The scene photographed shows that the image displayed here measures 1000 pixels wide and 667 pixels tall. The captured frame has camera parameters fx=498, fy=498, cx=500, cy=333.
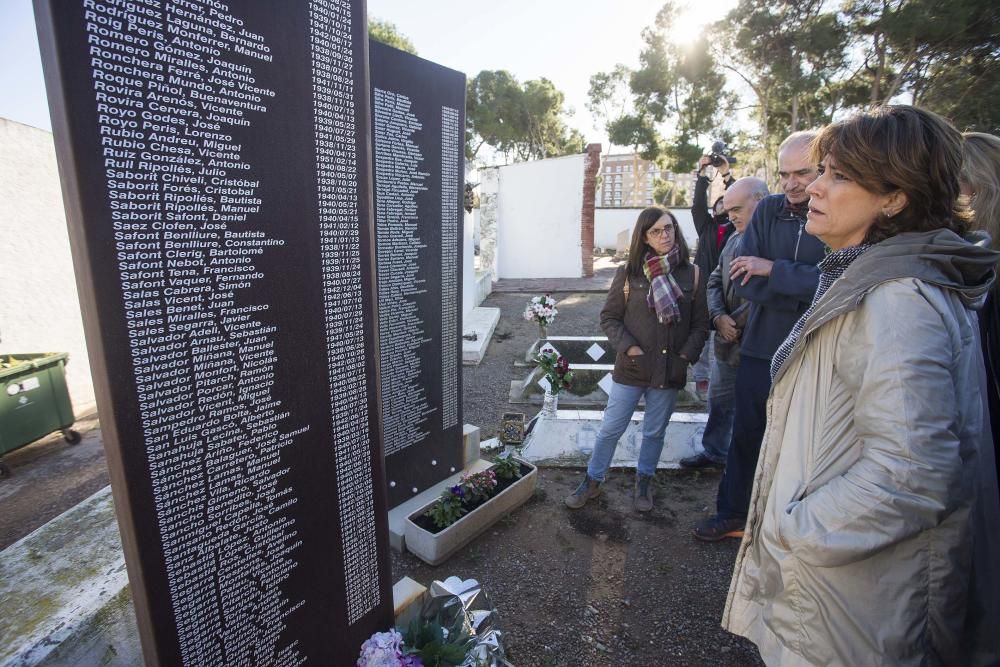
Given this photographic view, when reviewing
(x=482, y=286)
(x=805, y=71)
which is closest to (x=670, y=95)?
(x=805, y=71)

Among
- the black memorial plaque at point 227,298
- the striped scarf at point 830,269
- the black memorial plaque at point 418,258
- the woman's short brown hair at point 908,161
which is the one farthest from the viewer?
the black memorial plaque at point 418,258

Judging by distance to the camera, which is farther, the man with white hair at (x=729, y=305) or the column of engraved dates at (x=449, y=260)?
the column of engraved dates at (x=449, y=260)

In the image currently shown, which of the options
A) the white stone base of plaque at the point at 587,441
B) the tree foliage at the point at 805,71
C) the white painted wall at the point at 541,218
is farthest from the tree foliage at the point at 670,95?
the white stone base of plaque at the point at 587,441

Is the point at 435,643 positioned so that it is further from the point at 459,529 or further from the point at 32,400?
the point at 32,400

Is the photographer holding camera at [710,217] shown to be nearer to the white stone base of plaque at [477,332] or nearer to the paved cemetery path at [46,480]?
the white stone base of plaque at [477,332]

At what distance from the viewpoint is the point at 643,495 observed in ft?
11.1

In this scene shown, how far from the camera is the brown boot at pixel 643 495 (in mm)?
3336

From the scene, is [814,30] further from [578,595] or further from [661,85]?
[578,595]

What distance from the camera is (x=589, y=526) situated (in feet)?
10.6

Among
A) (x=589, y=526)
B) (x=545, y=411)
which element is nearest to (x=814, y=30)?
(x=545, y=411)

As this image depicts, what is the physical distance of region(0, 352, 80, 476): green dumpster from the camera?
4414 mm

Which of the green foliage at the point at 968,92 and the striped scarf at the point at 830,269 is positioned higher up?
the green foliage at the point at 968,92

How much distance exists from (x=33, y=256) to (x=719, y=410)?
7.16 metres

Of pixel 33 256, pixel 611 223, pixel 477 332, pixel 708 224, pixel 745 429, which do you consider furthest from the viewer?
pixel 611 223
